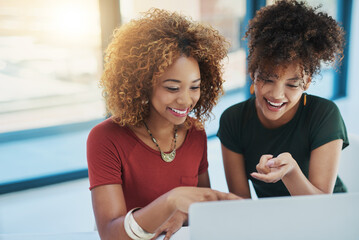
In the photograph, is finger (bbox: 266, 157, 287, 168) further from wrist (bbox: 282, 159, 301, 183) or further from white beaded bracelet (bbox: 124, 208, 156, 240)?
white beaded bracelet (bbox: 124, 208, 156, 240)

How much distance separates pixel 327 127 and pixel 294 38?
0.37 m

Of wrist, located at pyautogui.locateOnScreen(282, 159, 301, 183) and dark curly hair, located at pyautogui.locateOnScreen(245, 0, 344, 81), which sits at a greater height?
dark curly hair, located at pyautogui.locateOnScreen(245, 0, 344, 81)

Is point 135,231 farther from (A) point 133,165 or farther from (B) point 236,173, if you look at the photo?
(B) point 236,173

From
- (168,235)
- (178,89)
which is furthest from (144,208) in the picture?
(178,89)

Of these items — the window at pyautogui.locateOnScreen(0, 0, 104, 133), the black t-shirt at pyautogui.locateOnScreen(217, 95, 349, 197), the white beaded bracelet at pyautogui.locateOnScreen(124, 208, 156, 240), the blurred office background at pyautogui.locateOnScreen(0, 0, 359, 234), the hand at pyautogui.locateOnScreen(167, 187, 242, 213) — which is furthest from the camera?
the window at pyautogui.locateOnScreen(0, 0, 104, 133)

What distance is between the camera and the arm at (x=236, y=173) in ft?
4.63

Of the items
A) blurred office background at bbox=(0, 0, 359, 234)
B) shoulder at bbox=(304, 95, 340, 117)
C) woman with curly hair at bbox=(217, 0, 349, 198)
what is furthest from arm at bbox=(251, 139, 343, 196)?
blurred office background at bbox=(0, 0, 359, 234)

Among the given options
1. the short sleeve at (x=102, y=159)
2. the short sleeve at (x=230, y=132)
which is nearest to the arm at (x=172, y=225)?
the short sleeve at (x=102, y=159)

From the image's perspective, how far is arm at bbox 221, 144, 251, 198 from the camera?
4.63 feet

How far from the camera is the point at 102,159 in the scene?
3.69 ft

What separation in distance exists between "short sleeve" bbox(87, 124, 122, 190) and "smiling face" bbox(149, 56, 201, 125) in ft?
0.67

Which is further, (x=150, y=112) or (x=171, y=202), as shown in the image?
(x=150, y=112)

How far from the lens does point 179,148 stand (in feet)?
4.19

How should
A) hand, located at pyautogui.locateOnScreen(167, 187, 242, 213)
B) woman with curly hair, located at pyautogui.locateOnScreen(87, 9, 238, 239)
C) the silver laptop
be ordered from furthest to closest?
1. woman with curly hair, located at pyautogui.locateOnScreen(87, 9, 238, 239)
2. hand, located at pyautogui.locateOnScreen(167, 187, 242, 213)
3. the silver laptop
